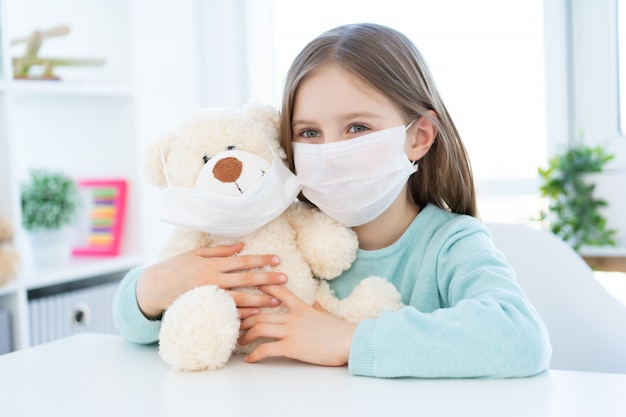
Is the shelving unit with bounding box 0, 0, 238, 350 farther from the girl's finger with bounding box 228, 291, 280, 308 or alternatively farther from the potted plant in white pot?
the girl's finger with bounding box 228, 291, 280, 308

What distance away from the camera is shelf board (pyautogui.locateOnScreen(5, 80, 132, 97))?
74.0 inches

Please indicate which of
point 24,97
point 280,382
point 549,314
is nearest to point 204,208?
point 280,382

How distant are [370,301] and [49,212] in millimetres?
1417

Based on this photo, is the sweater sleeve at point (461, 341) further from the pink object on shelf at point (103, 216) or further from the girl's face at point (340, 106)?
the pink object on shelf at point (103, 216)

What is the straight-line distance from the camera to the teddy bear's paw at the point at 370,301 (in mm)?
924

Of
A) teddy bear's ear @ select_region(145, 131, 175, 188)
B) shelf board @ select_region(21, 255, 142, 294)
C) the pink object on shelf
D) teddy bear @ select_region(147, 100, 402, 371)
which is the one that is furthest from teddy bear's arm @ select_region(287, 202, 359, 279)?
the pink object on shelf

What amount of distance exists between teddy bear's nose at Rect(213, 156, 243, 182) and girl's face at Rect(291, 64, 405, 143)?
0.52 ft

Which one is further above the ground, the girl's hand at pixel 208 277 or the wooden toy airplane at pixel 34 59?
the wooden toy airplane at pixel 34 59

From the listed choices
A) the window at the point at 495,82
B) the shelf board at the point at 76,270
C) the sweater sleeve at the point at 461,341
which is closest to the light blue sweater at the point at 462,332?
the sweater sleeve at the point at 461,341

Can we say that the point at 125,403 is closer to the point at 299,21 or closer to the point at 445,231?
the point at 445,231

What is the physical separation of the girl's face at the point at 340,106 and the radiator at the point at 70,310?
4.18ft

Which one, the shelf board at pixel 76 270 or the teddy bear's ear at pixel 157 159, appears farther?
the shelf board at pixel 76 270

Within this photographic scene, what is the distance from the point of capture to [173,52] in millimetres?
Result: 2609

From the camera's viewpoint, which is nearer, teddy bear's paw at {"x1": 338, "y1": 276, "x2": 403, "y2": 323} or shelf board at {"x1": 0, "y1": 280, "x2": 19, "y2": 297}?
teddy bear's paw at {"x1": 338, "y1": 276, "x2": 403, "y2": 323}
